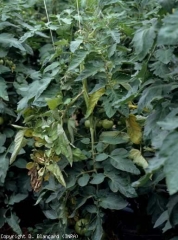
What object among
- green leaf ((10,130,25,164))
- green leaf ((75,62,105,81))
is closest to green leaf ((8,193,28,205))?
green leaf ((10,130,25,164))

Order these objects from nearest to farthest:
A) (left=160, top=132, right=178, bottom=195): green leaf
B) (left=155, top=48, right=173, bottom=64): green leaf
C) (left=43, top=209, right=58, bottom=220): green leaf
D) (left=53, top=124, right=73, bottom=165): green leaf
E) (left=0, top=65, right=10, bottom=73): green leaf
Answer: (left=160, top=132, right=178, bottom=195): green leaf, (left=155, top=48, right=173, bottom=64): green leaf, (left=53, top=124, right=73, bottom=165): green leaf, (left=43, top=209, right=58, bottom=220): green leaf, (left=0, top=65, right=10, bottom=73): green leaf

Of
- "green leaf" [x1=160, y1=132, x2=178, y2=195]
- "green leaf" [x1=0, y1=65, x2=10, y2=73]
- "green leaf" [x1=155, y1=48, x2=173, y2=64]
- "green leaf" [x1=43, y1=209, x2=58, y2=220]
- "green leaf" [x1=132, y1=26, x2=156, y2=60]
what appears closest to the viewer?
"green leaf" [x1=160, y1=132, x2=178, y2=195]

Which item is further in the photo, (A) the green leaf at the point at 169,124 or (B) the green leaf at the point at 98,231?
(B) the green leaf at the point at 98,231

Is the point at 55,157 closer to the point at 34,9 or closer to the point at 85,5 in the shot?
the point at 85,5

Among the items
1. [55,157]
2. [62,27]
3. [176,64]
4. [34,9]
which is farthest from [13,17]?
[176,64]

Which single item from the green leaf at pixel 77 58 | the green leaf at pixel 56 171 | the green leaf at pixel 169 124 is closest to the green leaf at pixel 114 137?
the green leaf at pixel 56 171

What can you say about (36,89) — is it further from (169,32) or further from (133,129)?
(169,32)

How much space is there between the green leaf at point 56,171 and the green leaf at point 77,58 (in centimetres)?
37

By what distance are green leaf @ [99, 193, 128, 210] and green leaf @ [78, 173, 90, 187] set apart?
99 mm

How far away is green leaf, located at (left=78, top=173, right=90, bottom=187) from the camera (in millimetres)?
1627

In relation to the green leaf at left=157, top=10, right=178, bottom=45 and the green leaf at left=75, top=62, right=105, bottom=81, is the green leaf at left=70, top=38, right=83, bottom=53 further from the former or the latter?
the green leaf at left=157, top=10, right=178, bottom=45

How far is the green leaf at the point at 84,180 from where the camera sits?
64.1 inches

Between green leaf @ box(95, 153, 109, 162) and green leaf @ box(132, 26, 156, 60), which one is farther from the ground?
green leaf @ box(132, 26, 156, 60)

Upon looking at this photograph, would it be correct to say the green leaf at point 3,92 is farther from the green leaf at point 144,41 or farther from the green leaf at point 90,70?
the green leaf at point 144,41
